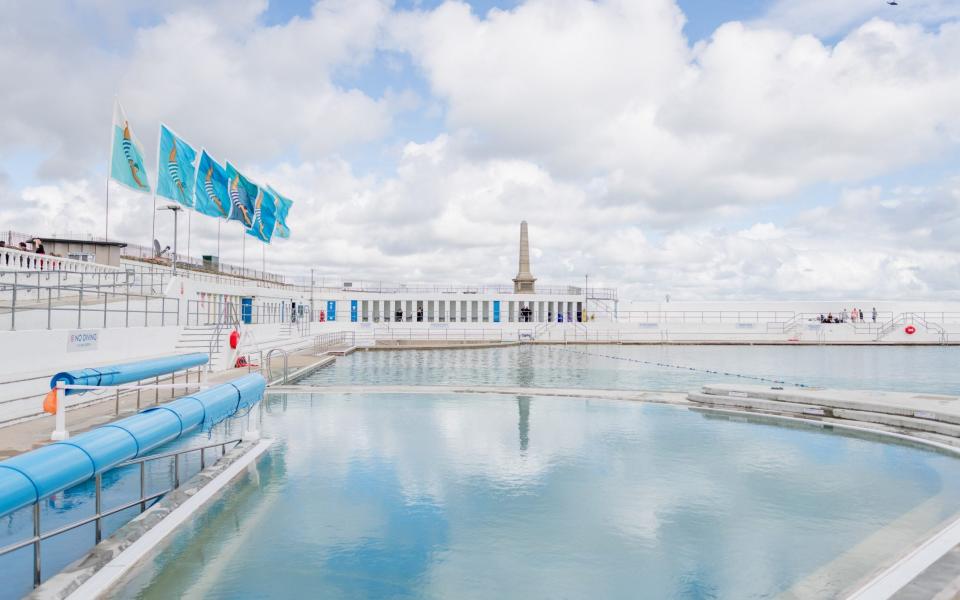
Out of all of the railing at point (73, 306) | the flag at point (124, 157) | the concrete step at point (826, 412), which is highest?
the flag at point (124, 157)

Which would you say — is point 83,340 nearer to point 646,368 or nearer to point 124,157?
point 124,157

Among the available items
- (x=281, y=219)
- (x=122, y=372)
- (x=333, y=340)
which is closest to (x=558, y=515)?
(x=122, y=372)

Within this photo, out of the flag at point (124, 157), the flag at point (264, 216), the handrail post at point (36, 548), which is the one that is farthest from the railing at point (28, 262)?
the handrail post at point (36, 548)

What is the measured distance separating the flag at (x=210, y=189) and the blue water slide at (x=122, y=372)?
19161mm

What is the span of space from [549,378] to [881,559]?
22.7m

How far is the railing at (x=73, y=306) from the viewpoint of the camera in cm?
1670

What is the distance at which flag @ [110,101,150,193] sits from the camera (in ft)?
85.8

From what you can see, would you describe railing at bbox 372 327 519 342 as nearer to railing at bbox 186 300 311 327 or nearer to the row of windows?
railing at bbox 186 300 311 327

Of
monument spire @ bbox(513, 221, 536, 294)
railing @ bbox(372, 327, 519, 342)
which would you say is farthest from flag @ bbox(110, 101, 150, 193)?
monument spire @ bbox(513, 221, 536, 294)

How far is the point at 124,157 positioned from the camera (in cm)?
2680

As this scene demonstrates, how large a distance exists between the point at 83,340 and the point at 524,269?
7981 cm

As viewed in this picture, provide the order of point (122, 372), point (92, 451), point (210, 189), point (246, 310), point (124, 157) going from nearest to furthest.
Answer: point (92, 451)
point (122, 372)
point (124, 157)
point (210, 189)
point (246, 310)

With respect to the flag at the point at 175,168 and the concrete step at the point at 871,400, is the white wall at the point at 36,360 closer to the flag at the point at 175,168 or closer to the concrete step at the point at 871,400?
the flag at the point at 175,168

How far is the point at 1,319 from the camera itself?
1599 centimetres
